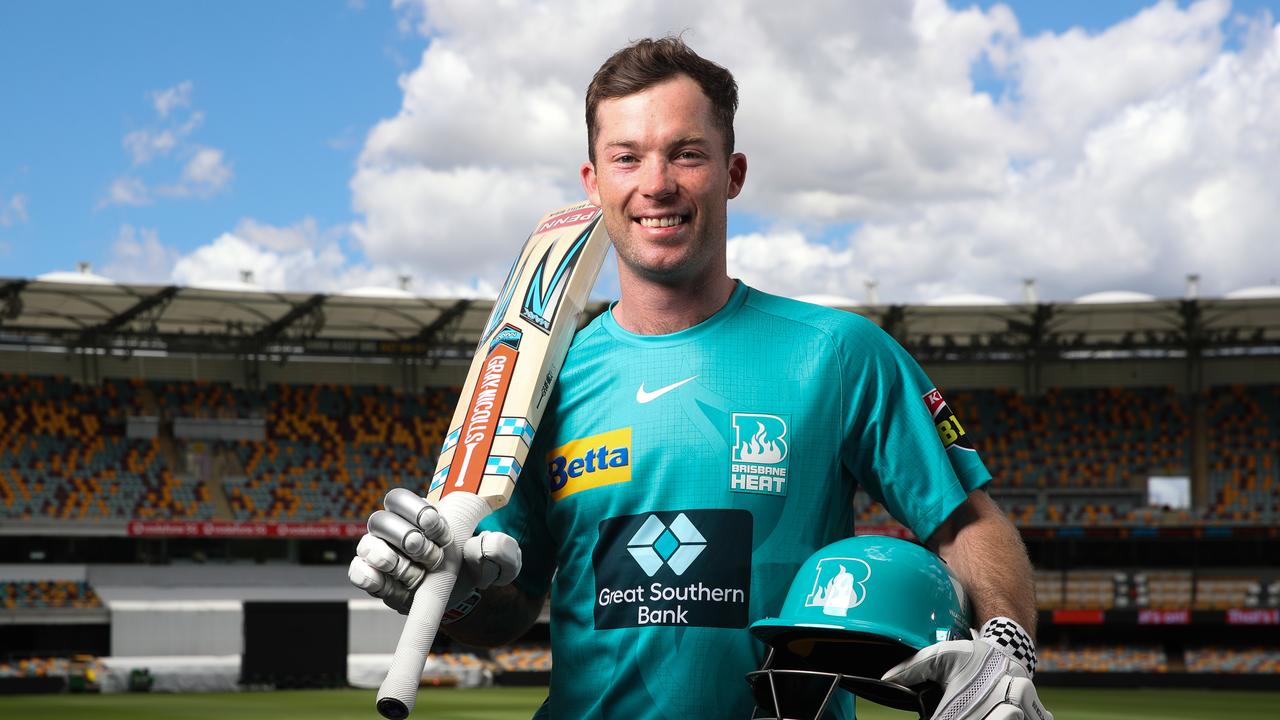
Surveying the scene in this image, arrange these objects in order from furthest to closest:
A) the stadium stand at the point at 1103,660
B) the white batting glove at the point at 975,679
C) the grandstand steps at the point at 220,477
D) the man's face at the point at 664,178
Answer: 1. the grandstand steps at the point at 220,477
2. the stadium stand at the point at 1103,660
3. the man's face at the point at 664,178
4. the white batting glove at the point at 975,679

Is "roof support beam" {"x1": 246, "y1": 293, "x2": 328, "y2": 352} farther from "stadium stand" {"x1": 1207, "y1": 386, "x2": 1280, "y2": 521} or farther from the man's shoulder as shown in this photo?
the man's shoulder

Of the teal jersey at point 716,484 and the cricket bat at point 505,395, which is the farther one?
the teal jersey at point 716,484

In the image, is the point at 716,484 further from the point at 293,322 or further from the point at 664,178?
the point at 293,322

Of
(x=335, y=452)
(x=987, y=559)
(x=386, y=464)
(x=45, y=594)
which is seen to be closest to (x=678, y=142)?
(x=987, y=559)

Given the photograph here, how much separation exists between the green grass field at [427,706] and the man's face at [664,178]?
1665cm

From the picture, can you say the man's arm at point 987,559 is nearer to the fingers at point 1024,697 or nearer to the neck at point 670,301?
the fingers at point 1024,697

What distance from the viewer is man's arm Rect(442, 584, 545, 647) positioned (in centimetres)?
256

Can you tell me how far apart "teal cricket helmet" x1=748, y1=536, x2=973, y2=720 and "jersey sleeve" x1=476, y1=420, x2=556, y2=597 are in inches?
23.8

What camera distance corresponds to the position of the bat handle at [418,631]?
2.04 m

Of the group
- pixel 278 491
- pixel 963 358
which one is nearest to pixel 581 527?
pixel 278 491

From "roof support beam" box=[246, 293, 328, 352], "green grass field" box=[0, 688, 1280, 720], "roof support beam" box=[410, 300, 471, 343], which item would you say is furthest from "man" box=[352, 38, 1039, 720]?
"roof support beam" box=[410, 300, 471, 343]

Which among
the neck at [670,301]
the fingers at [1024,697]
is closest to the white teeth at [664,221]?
the neck at [670,301]

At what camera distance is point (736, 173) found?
2.57m

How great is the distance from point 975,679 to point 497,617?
3.36ft
